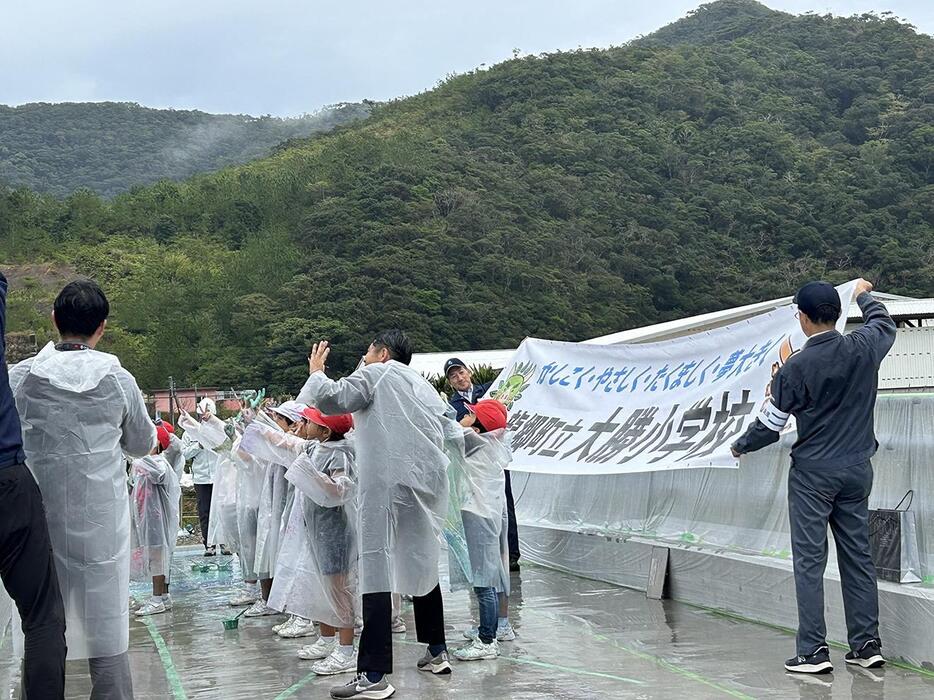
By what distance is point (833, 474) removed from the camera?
5.61m

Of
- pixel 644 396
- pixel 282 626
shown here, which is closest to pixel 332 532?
pixel 282 626

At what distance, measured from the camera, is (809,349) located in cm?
570

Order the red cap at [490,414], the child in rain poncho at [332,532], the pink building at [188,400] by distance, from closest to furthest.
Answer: the child in rain poncho at [332,532], the red cap at [490,414], the pink building at [188,400]

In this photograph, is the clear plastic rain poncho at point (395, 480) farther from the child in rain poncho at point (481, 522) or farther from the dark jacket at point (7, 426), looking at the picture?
the dark jacket at point (7, 426)

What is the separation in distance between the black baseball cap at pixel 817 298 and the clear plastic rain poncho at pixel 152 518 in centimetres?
555

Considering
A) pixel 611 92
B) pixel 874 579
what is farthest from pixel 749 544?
pixel 611 92

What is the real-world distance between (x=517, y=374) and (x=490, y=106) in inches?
2847

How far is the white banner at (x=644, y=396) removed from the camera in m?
7.29

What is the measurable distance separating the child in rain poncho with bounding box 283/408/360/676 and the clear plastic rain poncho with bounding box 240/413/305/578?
2.59 feet

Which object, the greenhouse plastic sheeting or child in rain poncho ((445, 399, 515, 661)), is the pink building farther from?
child in rain poncho ((445, 399, 515, 661))

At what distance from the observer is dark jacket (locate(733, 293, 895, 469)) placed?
5621 millimetres

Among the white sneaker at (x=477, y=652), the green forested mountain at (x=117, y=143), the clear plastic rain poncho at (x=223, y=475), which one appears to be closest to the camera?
the white sneaker at (x=477, y=652)

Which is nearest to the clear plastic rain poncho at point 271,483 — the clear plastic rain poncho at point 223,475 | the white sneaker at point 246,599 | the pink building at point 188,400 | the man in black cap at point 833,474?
the white sneaker at point 246,599

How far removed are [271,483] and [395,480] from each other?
257 centimetres
